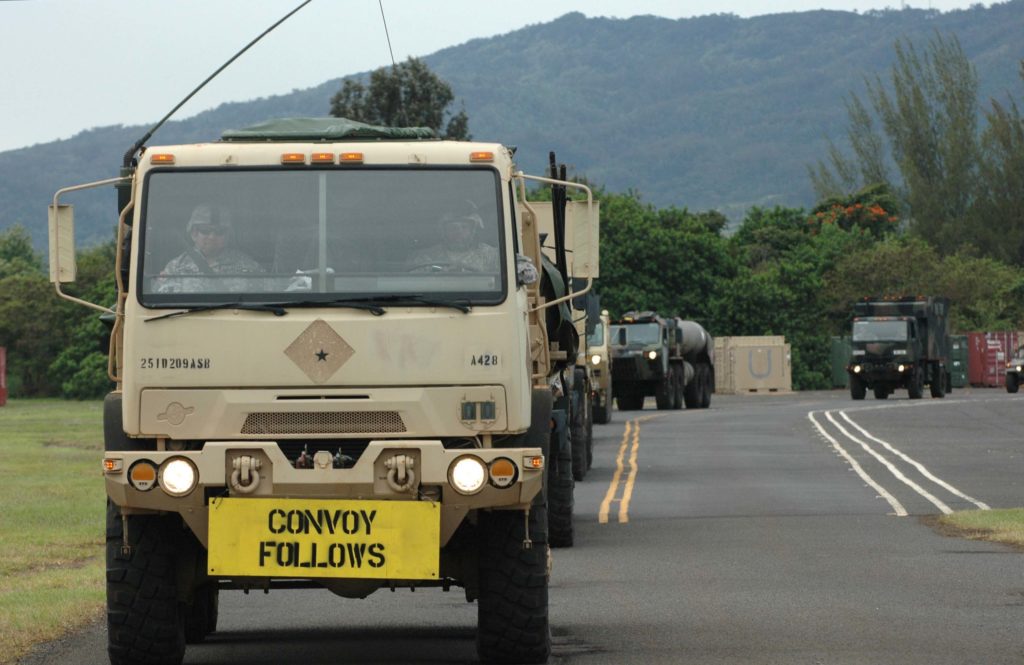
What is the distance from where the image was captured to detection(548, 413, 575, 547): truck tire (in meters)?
17.4

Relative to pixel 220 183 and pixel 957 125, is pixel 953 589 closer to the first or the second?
pixel 220 183

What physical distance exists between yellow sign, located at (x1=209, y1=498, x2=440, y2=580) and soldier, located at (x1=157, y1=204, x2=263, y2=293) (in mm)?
1112

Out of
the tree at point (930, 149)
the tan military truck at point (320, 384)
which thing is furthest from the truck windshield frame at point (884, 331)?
the tree at point (930, 149)

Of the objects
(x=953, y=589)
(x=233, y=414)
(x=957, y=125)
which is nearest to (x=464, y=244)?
(x=233, y=414)

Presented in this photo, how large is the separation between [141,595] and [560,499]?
786 centimetres

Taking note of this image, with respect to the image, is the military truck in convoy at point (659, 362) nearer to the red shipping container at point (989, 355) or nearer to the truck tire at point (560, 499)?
the red shipping container at point (989, 355)

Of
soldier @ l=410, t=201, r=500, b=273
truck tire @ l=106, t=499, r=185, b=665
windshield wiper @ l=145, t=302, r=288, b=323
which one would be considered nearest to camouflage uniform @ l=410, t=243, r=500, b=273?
soldier @ l=410, t=201, r=500, b=273

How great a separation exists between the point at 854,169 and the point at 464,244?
124223 millimetres

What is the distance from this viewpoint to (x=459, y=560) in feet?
36.3

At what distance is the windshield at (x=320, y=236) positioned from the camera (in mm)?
10539

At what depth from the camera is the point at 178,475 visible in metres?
10.3

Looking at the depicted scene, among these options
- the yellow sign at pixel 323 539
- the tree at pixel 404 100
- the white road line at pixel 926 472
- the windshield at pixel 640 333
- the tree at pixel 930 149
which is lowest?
the white road line at pixel 926 472

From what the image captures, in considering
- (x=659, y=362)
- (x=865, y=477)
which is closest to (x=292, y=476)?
(x=865, y=477)

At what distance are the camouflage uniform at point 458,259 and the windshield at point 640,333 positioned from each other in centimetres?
4266
